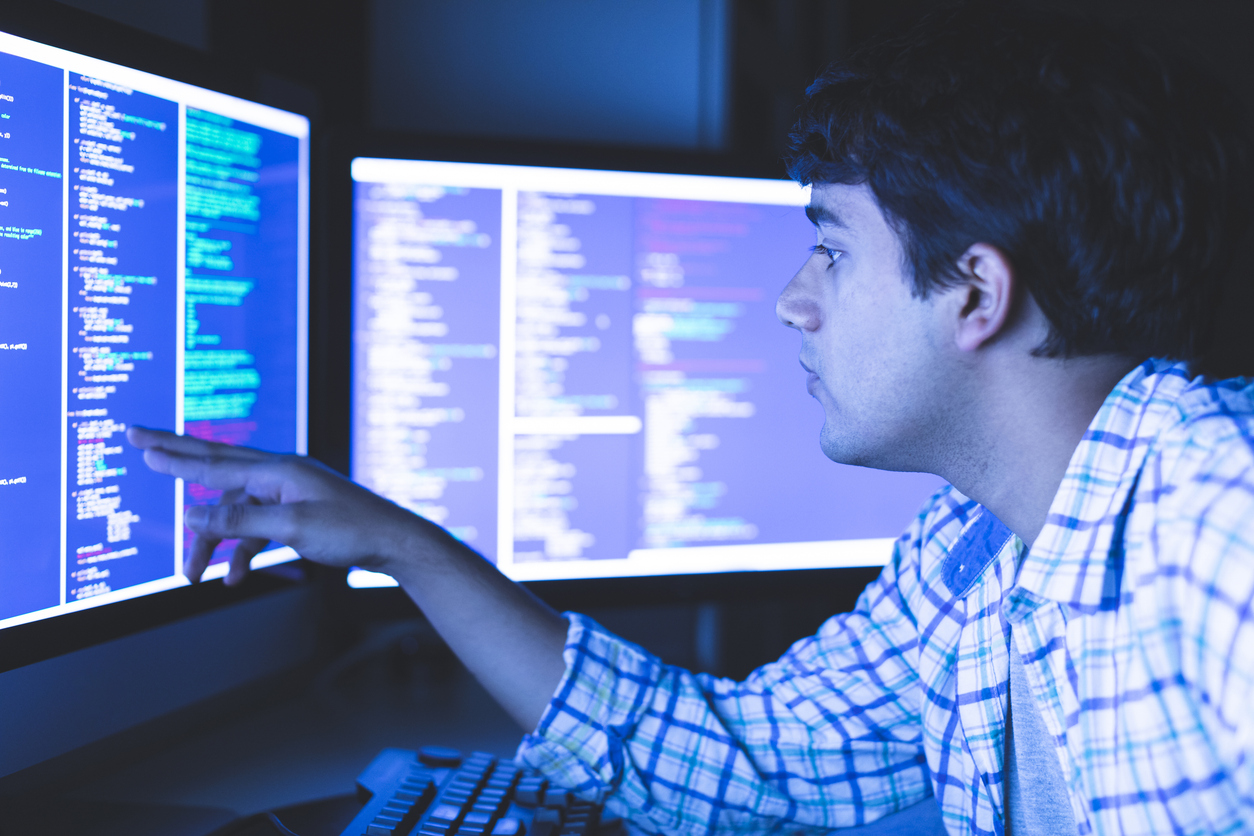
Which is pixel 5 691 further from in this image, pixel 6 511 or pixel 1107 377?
pixel 1107 377

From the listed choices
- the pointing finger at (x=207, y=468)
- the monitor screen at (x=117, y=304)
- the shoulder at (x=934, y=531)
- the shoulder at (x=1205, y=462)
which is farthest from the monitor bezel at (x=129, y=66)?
the shoulder at (x=1205, y=462)

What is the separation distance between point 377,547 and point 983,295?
48 cm

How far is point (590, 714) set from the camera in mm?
704

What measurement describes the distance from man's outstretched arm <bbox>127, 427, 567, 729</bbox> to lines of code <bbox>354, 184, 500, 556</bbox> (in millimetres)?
140

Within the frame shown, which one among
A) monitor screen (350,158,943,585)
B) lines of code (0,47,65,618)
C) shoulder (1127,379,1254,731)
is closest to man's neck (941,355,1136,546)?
shoulder (1127,379,1254,731)

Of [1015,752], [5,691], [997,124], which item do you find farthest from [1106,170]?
[5,691]

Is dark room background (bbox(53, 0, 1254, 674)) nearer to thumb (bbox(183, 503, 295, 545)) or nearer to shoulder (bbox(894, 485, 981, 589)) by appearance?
shoulder (bbox(894, 485, 981, 589))

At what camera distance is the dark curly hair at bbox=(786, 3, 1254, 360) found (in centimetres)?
58

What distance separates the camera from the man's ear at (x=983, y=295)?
61cm

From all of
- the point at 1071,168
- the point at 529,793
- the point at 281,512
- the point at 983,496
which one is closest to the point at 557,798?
the point at 529,793

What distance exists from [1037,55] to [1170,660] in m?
0.40

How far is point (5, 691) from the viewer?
616 mm

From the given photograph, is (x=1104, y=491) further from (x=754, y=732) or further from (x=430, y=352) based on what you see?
(x=430, y=352)

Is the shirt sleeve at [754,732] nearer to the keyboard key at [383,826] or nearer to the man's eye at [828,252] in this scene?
the keyboard key at [383,826]
